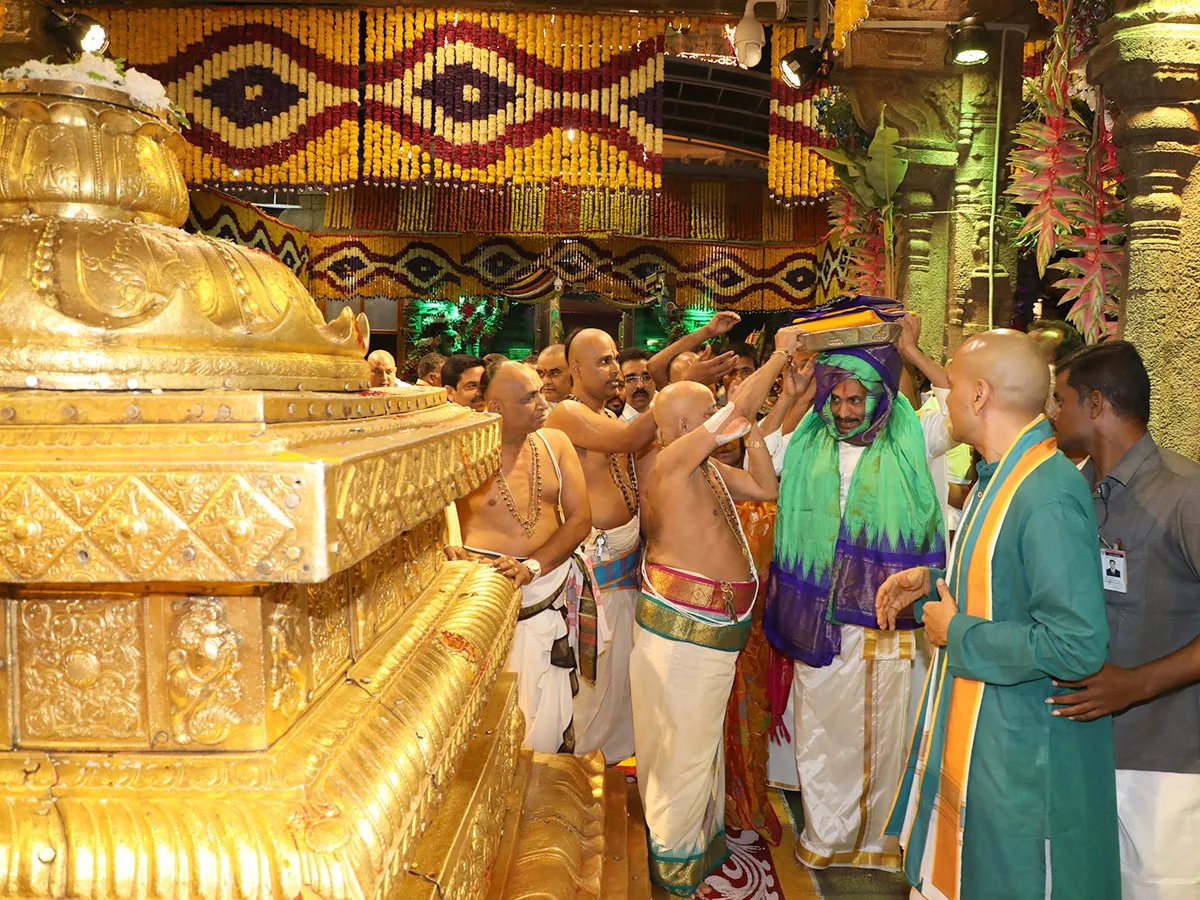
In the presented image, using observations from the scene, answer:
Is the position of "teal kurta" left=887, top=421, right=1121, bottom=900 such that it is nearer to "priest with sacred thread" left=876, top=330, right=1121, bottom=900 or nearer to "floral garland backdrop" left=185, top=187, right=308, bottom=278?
"priest with sacred thread" left=876, top=330, right=1121, bottom=900

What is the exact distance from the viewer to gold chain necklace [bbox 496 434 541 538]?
3.79 m

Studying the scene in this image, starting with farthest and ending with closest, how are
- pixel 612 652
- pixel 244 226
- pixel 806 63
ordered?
pixel 244 226 < pixel 806 63 < pixel 612 652

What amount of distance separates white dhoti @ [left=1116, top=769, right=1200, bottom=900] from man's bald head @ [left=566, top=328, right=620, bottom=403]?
115 inches

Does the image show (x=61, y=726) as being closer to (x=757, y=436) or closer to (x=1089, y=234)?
(x=757, y=436)

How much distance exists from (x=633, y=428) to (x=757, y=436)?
2.35 ft

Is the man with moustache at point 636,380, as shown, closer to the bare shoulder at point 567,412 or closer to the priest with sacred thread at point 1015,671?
the bare shoulder at point 567,412

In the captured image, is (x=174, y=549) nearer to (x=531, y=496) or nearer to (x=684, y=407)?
(x=684, y=407)

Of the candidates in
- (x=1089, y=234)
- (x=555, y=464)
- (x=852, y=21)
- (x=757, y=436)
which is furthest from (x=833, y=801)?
(x=852, y=21)

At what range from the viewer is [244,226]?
10.0m

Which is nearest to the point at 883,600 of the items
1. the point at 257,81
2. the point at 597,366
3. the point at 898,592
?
the point at 898,592

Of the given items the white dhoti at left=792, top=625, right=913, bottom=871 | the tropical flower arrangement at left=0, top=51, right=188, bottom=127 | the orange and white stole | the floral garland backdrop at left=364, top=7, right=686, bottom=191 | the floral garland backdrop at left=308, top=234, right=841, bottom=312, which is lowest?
the white dhoti at left=792, top=625, right=913, bottom=871

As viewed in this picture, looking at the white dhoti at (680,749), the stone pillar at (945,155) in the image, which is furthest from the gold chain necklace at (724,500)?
the stone pillar at (945,155)

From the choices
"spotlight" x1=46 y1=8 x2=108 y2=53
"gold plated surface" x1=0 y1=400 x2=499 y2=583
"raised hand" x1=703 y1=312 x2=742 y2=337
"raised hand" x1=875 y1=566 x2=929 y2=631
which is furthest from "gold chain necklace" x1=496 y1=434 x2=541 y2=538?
"spotlight" x1=46 y1=8 x2=108 y2=53

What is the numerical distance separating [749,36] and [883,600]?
4168 mm
